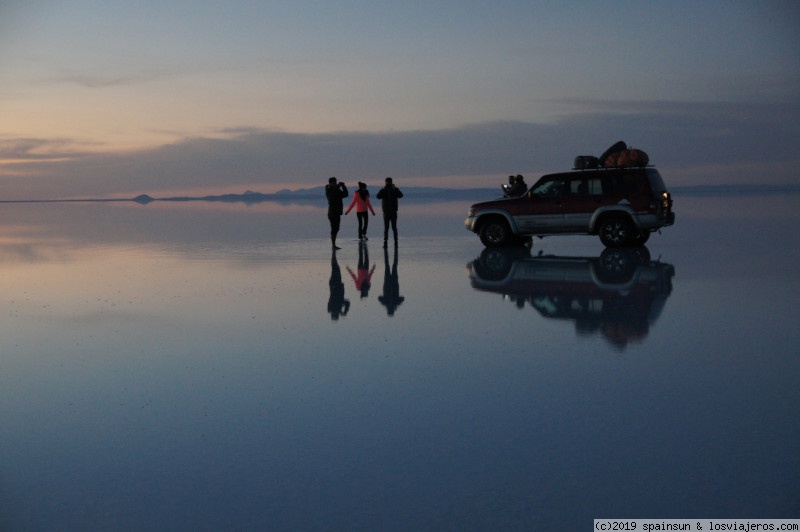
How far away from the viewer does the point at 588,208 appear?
20.2 meters

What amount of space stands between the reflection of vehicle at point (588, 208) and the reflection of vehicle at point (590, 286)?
731mm

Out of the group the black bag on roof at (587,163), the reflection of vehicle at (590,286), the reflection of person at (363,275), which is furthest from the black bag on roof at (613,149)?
the reflection of person at (363,275)

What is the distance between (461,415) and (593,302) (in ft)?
19.9

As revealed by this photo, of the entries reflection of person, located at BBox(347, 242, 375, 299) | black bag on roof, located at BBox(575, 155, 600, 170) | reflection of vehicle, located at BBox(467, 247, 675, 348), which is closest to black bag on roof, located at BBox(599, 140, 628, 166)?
black bag on roof, located at BBox(575, 155, 600, 170)

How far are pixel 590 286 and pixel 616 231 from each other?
7.02 m

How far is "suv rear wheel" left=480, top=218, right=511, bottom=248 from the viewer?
21.4 metres

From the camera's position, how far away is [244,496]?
4.66 metres

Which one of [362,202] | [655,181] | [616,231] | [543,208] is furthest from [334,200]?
[655,181]

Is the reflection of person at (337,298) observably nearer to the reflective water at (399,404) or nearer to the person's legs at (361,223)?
the reflective water at (399,404)

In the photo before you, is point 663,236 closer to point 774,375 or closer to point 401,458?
point 774,375

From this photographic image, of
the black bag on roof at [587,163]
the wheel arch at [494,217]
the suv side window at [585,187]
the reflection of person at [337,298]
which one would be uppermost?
the black bag on roof at [587,163]

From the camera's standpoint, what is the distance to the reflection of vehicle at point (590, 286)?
1023 cm

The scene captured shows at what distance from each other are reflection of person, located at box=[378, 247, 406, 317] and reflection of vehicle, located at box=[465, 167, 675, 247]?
485cm

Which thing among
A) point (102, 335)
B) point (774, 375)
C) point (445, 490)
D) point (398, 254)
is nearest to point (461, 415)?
point (445, 490)
